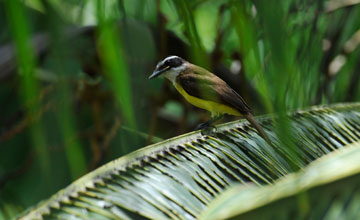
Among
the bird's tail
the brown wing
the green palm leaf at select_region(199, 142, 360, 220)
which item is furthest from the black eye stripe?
the green palm leaf at select_region(199, 142, 360, 220)

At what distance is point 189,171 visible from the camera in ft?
7.61

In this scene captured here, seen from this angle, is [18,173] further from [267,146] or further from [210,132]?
[267,146]

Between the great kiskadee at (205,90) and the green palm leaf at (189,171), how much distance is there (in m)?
0.18

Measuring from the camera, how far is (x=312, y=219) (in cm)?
200

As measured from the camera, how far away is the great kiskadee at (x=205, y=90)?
377 centimetres

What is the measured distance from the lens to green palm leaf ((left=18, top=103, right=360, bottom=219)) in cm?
195

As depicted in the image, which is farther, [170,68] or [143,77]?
[170,68]

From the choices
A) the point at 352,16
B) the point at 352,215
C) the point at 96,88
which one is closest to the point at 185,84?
the point at 96,88

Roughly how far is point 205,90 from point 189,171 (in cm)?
157

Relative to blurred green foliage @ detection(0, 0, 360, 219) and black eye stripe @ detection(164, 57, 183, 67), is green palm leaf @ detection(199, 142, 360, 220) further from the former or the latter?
black eye stripe @ detection(164, 57, 183, 67)

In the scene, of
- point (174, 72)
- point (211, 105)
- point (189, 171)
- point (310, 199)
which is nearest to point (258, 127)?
point (189, 171)

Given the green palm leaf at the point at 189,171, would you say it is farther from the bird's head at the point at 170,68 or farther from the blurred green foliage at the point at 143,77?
the bird's head at the point at 170,68

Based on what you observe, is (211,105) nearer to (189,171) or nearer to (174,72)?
(174,72)

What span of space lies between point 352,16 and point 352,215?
A: 2.98 meters
